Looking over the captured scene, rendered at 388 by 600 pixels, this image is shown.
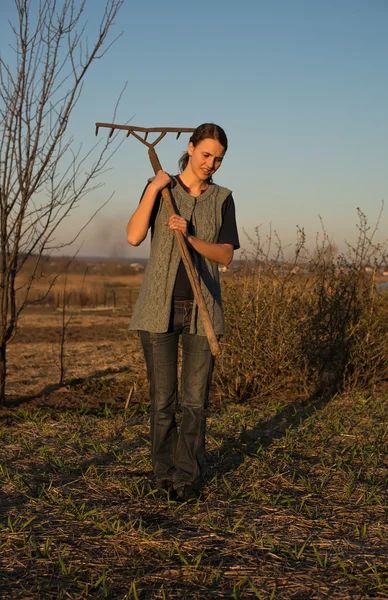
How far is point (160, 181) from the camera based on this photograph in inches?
138

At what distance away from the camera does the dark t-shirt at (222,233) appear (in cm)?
359

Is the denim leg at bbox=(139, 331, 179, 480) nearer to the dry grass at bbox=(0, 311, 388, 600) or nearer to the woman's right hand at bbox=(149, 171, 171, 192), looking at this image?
the dry grass at bbox=(0, 311, 388, 600)

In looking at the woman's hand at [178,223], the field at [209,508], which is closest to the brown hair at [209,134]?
the woman's hand at [178,223]

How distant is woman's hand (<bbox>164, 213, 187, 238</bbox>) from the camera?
339cm

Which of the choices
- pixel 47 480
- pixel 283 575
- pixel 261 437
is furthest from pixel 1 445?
pixel 283 575

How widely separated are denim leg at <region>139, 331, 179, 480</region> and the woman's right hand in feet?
2.39

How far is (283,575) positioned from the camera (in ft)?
9.36

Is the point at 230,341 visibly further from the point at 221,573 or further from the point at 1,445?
the point at 221,573

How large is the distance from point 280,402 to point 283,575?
13.2ft

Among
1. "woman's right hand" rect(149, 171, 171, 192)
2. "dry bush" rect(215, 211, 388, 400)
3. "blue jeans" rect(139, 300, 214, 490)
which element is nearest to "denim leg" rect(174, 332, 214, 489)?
"blue jeans" rect(139, 300, 214, 490)

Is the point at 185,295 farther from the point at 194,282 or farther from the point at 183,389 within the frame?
the point at 183,389

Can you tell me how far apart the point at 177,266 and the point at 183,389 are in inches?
25.5

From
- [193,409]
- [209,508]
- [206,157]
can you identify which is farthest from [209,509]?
[206,157]

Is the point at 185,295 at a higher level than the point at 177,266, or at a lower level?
lower
